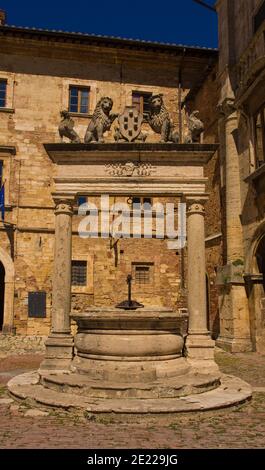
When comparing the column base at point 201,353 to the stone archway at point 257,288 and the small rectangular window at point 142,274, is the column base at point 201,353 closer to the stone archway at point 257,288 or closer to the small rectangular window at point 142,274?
the stone archway at point 257,288

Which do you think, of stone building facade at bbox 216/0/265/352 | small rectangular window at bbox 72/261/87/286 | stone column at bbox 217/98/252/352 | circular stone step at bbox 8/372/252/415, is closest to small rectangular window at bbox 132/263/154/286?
small rectangular window at bbox 72/261/87/286

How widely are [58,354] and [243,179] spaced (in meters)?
8.72

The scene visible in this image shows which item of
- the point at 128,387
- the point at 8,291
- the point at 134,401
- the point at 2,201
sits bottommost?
the point at 134,401

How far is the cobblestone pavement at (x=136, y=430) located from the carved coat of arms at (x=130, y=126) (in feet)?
16.4

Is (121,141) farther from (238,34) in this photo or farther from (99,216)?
(99,216)

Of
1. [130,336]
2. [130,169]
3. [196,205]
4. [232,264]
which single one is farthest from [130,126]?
[232,264]

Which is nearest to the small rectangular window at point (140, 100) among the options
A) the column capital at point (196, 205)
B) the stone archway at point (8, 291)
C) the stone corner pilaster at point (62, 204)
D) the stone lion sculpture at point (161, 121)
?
the stone archway at point (8, 291)

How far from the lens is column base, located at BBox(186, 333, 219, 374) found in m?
7.59

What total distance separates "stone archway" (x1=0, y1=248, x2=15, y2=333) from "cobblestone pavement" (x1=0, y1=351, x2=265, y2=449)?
1160 centimetres

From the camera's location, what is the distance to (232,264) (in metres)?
14.0

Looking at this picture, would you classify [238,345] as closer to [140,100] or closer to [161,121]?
[161,121]

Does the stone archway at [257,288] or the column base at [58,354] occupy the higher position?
the stone archway at [257,288]

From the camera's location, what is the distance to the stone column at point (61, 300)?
7.69 meters
